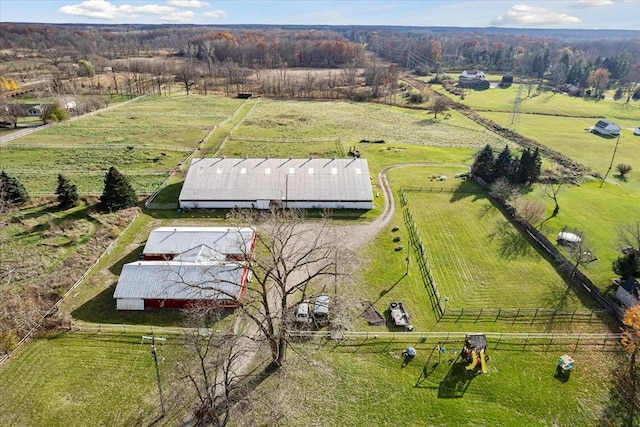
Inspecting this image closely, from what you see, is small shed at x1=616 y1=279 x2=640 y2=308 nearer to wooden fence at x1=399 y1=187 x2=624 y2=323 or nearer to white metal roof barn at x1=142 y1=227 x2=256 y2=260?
wooden fence at x1=399 y1=187 x2=624 y2=323

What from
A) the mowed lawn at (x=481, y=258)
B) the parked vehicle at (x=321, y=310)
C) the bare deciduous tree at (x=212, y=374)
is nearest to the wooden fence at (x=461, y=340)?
the parked vehicle at (x=321, y=310)

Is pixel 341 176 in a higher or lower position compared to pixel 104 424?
higher

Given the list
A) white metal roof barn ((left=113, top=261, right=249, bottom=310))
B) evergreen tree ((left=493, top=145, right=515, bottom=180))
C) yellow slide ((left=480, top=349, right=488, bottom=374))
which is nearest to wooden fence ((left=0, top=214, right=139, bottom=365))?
white metal roof barn ((left=113, top=261, right=249, bottom=310))

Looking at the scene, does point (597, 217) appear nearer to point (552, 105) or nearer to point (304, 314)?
point (304, 314)

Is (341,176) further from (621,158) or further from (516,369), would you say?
(621,158)

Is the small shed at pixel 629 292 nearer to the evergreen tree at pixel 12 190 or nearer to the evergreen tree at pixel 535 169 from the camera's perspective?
the evergreen tree at pixel 535 169

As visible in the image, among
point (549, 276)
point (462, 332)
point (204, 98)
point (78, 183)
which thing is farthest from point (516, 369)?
point (204, 98)
